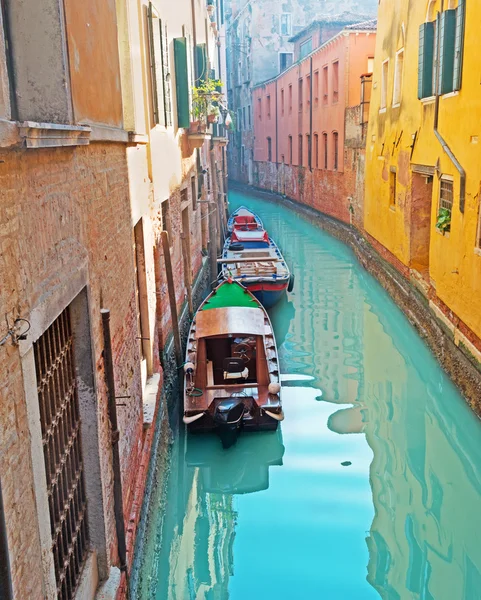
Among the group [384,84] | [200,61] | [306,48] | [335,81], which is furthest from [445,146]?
[306,48]

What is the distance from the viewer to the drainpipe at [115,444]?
4.20 metres

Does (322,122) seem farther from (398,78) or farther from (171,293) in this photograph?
(171,293)

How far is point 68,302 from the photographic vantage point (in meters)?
3.33

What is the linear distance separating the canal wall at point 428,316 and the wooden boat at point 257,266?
2.35m

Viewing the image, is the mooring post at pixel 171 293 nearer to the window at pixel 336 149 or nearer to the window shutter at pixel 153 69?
the window shutter at pixel 153 69

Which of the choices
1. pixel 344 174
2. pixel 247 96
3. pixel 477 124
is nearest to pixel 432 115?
pixel 477 124

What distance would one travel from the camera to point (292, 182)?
3209 centimetres

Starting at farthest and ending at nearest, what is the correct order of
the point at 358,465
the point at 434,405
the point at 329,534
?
the point at 434,405 < the point at 358,465 < the point at 329,534

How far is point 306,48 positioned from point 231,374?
31228mm

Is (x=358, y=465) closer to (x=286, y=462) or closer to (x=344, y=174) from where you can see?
(x=286, y=462)

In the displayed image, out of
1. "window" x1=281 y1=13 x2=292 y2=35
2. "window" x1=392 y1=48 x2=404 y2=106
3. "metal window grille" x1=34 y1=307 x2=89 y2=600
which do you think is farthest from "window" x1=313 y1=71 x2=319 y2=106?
"metal window grille" x1=34 y1=307 x2=89 y2=600

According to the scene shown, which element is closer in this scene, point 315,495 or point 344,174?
point 315,495

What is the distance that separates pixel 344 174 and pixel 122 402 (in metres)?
19.2

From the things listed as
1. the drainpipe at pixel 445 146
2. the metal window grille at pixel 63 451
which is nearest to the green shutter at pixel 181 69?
the drainpipe at pixel 445 146
